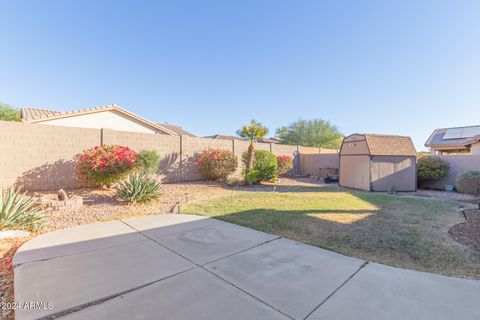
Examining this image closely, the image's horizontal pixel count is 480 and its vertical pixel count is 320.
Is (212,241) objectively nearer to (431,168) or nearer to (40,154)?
(40,154)

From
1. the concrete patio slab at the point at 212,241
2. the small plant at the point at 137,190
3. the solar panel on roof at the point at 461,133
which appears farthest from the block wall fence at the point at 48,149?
the solar panel on roof at the point at 461,133

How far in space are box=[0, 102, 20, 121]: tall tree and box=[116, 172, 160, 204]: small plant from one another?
20015 mm

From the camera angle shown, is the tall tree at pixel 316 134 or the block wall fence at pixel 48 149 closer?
the block wall fence at pixel 48 149

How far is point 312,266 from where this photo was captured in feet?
9.30

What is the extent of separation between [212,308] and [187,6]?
440 inches

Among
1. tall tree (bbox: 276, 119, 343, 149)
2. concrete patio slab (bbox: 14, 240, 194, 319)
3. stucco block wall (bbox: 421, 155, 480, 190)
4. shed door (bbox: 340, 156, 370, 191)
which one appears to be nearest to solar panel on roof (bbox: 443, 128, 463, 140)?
tall tree (bbox: 276, 119, 343, 149)

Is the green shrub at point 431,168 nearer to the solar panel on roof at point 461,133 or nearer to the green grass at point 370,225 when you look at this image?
the green grass at point 370,225

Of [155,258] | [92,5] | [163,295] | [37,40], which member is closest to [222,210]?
[155,258]

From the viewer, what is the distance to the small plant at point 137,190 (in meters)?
6.36

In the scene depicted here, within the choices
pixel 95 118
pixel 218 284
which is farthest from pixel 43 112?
pixel 218 284

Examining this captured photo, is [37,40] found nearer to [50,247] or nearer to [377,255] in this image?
[50,247]

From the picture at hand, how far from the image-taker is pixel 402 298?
215 cm

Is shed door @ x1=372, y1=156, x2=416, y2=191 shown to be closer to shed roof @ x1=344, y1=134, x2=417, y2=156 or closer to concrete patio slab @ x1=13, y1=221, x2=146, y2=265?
shed roof @ x1=344, y1=134, x2=417, y2=156

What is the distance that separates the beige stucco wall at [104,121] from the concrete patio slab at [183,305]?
47.0ft
